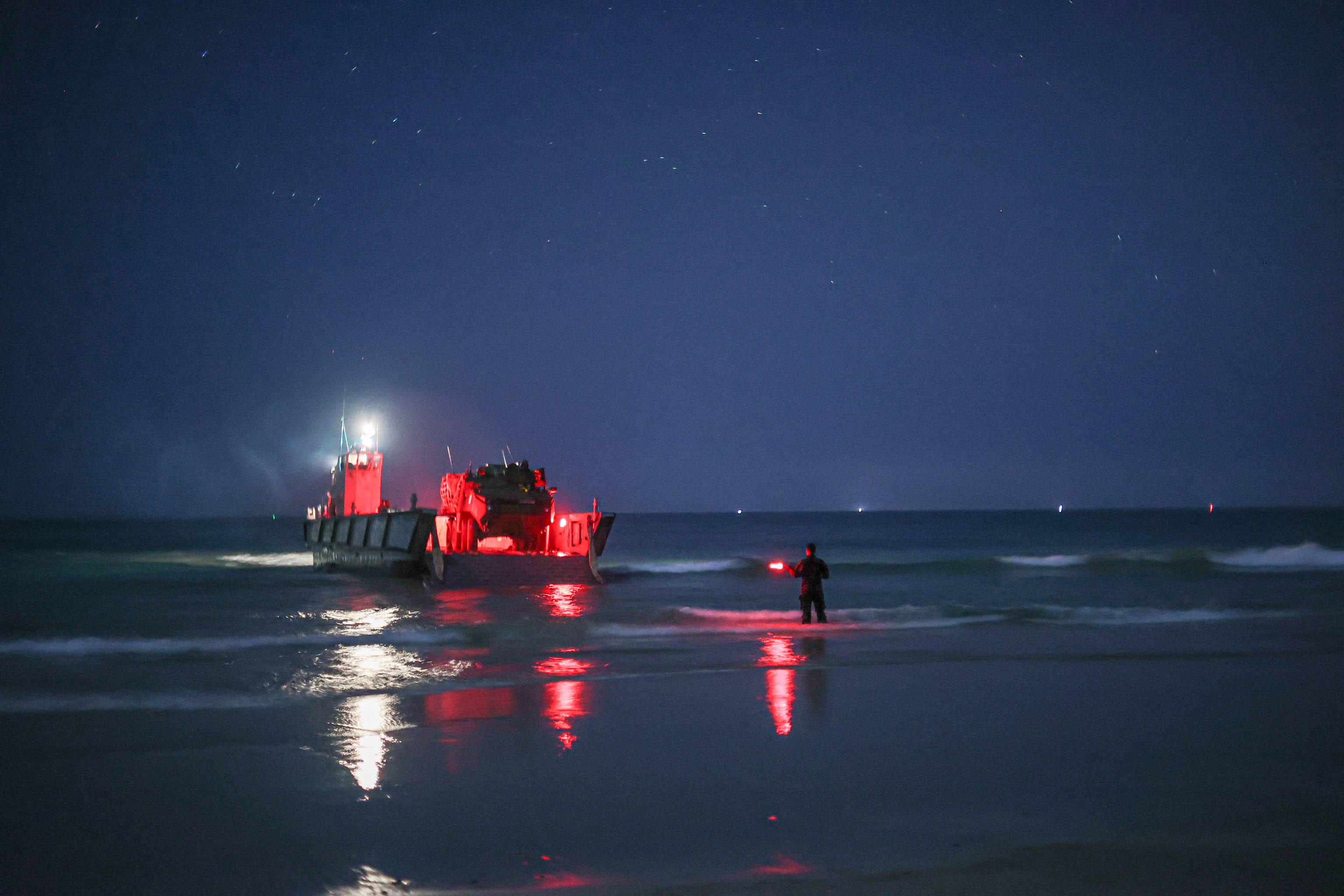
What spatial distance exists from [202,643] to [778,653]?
414 inches

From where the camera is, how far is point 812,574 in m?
17.5

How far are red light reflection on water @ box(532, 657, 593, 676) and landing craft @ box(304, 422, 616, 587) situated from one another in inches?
630

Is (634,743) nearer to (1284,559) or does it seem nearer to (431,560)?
(431,560)

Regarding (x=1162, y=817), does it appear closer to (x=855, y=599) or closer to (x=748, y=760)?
(x=748, y=760)

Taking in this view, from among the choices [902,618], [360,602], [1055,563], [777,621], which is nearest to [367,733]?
[777,621]

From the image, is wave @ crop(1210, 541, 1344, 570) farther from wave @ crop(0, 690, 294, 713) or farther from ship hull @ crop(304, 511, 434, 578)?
wave @ crop(0, 690, 294, 713)

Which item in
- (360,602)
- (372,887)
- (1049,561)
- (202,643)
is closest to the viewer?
(372,887)

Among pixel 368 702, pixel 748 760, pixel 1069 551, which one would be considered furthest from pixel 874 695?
pixel 1069 551

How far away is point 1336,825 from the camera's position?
6.20 meters

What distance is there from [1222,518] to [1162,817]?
185 m

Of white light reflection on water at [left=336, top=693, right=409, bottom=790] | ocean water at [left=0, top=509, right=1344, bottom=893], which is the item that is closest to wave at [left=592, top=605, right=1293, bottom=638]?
ocean water at [left=0, top=509, right=1344, bottom=893]

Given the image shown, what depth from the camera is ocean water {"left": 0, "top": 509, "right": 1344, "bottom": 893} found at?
5.66 metres

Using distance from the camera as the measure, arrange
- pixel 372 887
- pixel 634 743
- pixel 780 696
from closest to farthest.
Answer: pixel 372 887
pixel 634 743
pixel 780 696

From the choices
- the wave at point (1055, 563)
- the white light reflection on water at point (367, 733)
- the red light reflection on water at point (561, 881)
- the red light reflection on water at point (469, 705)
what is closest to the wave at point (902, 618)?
the red light reflection on water at point (469, 705)
